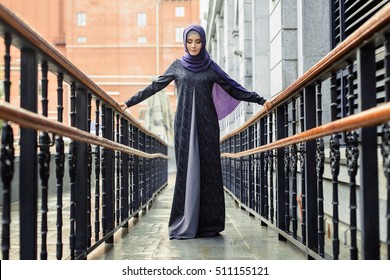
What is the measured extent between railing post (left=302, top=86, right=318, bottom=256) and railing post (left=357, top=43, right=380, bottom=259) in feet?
3.73

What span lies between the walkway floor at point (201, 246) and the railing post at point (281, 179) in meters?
0.18

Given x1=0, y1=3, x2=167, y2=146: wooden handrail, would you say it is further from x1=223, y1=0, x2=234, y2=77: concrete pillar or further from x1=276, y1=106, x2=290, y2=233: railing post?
x1=223, y1=0, x2=234, y2=77: concrete pillar

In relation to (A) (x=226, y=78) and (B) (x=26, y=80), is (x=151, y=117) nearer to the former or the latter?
(A) (x=226, y=78)

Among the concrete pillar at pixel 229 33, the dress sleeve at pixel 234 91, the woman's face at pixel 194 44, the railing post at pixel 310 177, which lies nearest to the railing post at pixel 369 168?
the railing post at pixel 310 177

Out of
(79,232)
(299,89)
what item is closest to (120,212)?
(79,232)

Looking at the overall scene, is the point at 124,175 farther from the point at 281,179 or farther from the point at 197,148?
the point at 281,179

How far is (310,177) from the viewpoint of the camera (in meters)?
3.40

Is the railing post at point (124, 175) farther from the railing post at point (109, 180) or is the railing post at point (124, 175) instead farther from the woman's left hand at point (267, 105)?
the woman's left hand at point (267, 105)

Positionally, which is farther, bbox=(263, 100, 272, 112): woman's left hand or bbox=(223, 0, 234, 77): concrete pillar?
bbox=(223, 0, 234, 77): concrete pillar

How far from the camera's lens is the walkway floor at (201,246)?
12.8 feet

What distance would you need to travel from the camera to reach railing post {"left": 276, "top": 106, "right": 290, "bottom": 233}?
177 inches

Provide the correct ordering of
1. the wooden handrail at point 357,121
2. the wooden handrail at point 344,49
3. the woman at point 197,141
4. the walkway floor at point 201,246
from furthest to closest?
1. the woman at point 197,141
2. the walkway floor at point 201,246
3. the wooden handrail at point 344,49
4. the wooden handrail at point 357,121

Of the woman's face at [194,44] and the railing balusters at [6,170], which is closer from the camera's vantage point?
the railing balusters at [6,170]

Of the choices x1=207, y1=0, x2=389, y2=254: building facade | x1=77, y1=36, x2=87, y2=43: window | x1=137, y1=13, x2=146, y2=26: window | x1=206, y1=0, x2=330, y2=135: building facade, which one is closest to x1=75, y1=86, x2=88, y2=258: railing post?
x1=207, y1=0, x2=389, y2=254: building facade
